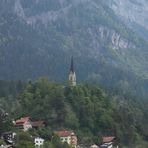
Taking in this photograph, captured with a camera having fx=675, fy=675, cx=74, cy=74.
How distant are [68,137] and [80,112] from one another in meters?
22.1

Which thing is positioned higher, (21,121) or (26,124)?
(21,121)

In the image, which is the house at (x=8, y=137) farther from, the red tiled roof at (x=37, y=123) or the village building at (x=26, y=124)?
the red tiled roof at (x=37, y=123)

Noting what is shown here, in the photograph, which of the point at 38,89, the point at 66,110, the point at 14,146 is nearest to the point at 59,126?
the point at 66,110

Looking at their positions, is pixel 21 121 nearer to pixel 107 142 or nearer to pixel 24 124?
pixel 24 124

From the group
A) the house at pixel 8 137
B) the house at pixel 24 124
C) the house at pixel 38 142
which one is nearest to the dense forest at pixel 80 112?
the house at pixel 24 124

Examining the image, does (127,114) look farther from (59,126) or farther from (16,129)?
(16,129)

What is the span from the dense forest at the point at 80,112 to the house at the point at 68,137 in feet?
10.6

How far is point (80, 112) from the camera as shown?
152 metres

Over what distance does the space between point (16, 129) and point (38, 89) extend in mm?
27908

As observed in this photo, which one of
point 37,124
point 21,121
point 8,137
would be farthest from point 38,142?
point 37,124

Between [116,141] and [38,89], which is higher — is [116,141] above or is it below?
below

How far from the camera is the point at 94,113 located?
496 ft

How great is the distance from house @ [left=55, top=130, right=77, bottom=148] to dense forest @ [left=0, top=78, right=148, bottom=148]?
3229mm

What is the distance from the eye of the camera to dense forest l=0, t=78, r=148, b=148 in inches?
5669
